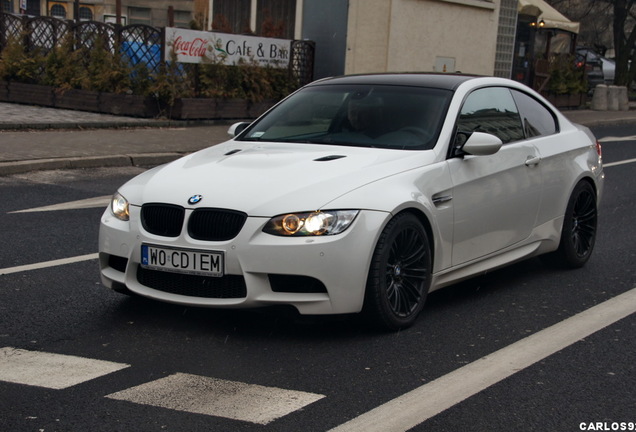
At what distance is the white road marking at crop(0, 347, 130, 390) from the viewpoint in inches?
176

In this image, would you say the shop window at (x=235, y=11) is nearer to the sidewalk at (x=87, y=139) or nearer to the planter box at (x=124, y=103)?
the planter box at (x=124, y=103)

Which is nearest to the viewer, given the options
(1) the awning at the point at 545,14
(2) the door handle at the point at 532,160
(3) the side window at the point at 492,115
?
(3) the side window at the point at 492,115

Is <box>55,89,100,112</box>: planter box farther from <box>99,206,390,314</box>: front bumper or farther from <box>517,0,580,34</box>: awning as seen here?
<box>517,0,580,34</box>: awning

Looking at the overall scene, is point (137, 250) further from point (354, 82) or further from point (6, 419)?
point (354, 82)

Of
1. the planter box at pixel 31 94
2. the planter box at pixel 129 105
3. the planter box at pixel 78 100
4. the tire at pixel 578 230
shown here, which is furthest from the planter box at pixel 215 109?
the tire at pixel 578 230

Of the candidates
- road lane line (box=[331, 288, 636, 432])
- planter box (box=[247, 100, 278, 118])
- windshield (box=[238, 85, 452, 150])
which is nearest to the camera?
road lane line (box=[331, 288, 636, 432])

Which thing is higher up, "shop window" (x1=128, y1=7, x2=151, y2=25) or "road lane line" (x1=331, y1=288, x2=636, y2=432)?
"shop window" (x1=128, y1=7, x2=151, y2=25)

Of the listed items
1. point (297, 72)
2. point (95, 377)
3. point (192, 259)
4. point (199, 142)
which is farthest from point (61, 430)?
point (297, 72)

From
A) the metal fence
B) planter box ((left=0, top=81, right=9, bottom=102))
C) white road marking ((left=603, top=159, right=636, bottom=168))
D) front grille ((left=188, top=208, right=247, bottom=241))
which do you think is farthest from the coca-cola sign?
front grille ((left=188, top=208, right=247, bottom=241))

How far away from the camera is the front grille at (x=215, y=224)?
5047mm

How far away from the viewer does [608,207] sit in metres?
10.7

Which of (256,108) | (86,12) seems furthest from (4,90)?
(86,12)

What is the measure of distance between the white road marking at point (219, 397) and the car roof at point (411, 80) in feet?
9.04

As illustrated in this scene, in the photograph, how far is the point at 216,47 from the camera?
18.6m
